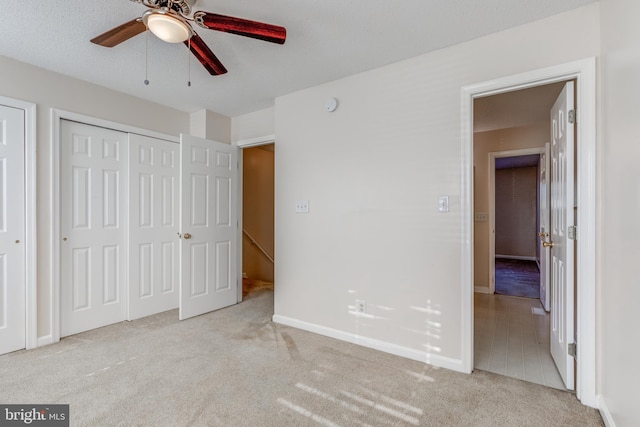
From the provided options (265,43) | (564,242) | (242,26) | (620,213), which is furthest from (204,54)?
(564,242)

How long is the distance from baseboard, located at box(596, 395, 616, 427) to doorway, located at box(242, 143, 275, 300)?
4.29 metres

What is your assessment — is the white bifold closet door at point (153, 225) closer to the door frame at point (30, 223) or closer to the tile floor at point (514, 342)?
the door frame at point (30, 223)

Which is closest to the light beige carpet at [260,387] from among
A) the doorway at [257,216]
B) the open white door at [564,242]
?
the open white door at [564,242]

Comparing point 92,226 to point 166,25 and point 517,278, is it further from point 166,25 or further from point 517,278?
point 517,278

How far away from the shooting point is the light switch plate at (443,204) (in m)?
2.27

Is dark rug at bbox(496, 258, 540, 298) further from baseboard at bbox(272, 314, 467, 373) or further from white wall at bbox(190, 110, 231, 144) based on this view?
white wall at bbox(190, 110, 231, 144)

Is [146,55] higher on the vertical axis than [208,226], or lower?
higher

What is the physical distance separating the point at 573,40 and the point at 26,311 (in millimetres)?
4591

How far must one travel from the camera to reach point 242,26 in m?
1.58

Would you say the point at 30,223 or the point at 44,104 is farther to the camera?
the point at 44,104

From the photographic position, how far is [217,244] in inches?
144

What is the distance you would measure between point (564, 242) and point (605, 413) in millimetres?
991

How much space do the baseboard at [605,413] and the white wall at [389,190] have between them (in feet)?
2.52

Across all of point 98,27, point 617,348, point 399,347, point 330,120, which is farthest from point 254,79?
point 617,348
